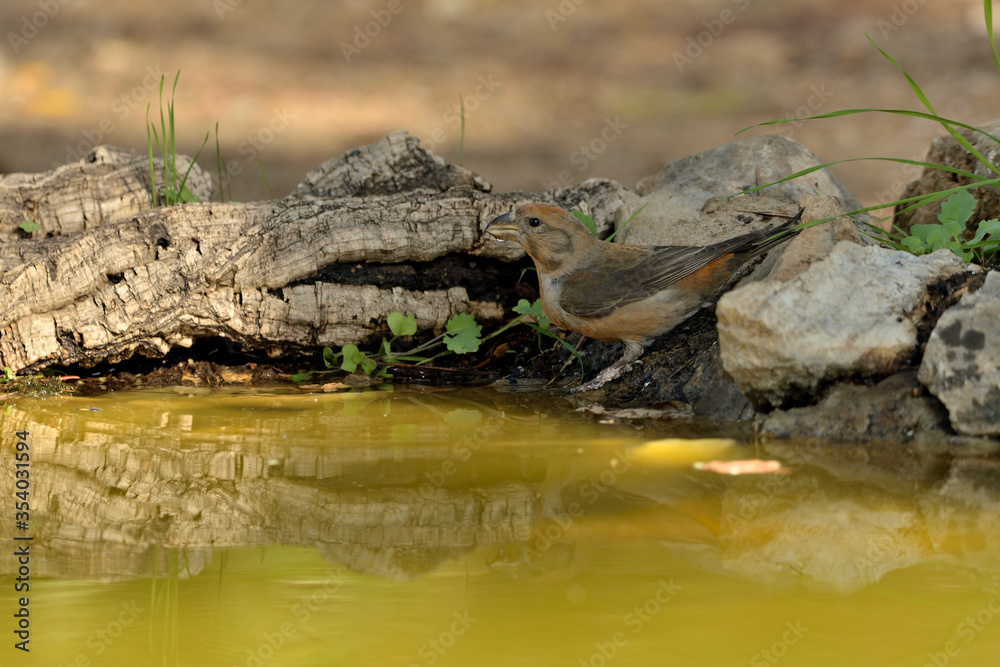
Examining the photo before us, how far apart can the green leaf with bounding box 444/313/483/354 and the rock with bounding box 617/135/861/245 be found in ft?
3.44

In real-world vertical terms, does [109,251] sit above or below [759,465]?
above

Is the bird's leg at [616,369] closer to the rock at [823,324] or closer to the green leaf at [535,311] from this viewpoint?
the green leaf at [535,311]

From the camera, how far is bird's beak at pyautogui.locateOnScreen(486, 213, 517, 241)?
457cm

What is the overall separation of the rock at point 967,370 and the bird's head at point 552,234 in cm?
188

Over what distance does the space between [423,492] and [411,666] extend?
1180 mm

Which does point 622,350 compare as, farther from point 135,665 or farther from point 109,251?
point 135,665

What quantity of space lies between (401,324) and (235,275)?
977 millimetres

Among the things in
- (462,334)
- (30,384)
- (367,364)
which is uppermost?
(462,334)

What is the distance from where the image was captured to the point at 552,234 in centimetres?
450

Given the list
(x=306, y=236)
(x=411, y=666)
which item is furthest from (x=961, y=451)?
(x=306, y=236)

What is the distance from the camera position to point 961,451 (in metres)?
2.93

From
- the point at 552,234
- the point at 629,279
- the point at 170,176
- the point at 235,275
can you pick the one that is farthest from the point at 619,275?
the point at 170,176

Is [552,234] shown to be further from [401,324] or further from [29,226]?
[29,226]

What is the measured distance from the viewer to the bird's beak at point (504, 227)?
457cm
